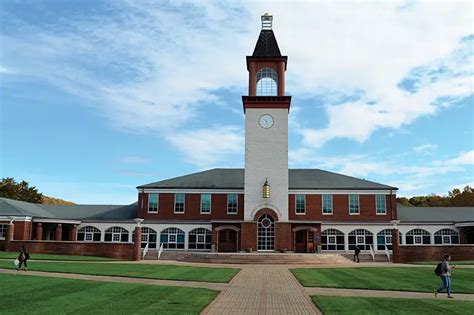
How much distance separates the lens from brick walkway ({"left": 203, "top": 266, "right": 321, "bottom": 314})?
13023 mm

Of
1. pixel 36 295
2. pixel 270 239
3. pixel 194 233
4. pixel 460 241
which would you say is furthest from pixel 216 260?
pixel 460 241

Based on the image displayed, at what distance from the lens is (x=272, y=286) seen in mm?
19250

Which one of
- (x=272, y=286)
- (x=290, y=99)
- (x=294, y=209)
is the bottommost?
(x=272, y=286)

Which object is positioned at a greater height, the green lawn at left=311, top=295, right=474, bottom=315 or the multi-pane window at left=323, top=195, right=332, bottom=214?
the multi-pane window at left=323, top=195, right=332, bottom=214

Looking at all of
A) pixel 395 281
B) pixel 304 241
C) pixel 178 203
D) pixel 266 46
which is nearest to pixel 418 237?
pixel 304 241

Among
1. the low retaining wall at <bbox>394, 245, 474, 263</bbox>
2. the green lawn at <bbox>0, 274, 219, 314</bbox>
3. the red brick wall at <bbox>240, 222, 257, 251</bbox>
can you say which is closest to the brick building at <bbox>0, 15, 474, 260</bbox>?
the red brick wall at <bbox>240, 222, 257, 251</bbox>

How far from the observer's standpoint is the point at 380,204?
153 feet

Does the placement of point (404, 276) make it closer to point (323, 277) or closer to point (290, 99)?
point (323, 277)

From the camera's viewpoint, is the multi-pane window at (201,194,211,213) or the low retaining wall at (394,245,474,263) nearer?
the low retaining wall at (394,245,474,263)

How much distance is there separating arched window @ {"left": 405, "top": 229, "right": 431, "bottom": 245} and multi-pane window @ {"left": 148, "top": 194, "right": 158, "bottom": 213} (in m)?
24.9

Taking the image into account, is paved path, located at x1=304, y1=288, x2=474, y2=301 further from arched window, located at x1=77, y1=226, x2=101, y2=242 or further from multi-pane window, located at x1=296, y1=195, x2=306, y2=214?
arched window, located at x1=77, y1=226, x2=101, y2=242

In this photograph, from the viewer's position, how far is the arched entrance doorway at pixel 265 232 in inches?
1668

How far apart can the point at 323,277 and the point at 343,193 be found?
25.0 metres

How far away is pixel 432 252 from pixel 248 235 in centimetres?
1513
